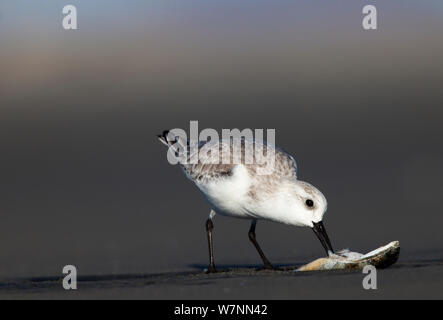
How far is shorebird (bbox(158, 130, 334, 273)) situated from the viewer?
9695 mm

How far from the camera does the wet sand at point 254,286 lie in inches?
325

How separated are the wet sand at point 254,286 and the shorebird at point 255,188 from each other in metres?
0.56

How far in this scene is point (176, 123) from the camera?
1781 cm

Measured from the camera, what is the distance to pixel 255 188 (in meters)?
10.0

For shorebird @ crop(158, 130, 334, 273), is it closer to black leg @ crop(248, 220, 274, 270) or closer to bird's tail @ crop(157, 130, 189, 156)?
black leg @ crop(248, 220, 274, 270)

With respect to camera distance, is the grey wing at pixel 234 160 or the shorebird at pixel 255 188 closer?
the shorebird at pixel 255 188

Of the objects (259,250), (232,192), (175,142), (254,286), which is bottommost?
(254,286)

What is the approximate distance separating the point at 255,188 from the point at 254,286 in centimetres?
154


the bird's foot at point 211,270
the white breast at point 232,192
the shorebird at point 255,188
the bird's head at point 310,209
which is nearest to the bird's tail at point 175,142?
the shorebird at point 255,188

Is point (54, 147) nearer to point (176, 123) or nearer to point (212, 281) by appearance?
point (176, 123)

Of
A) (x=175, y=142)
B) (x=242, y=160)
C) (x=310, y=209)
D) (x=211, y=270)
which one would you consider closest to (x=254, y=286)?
(x=310, y=209)

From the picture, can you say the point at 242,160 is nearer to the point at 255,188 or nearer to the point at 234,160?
the point at 234,160

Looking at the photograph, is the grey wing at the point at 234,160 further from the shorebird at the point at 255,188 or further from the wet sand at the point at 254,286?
the wet sand at the point at 254,286
